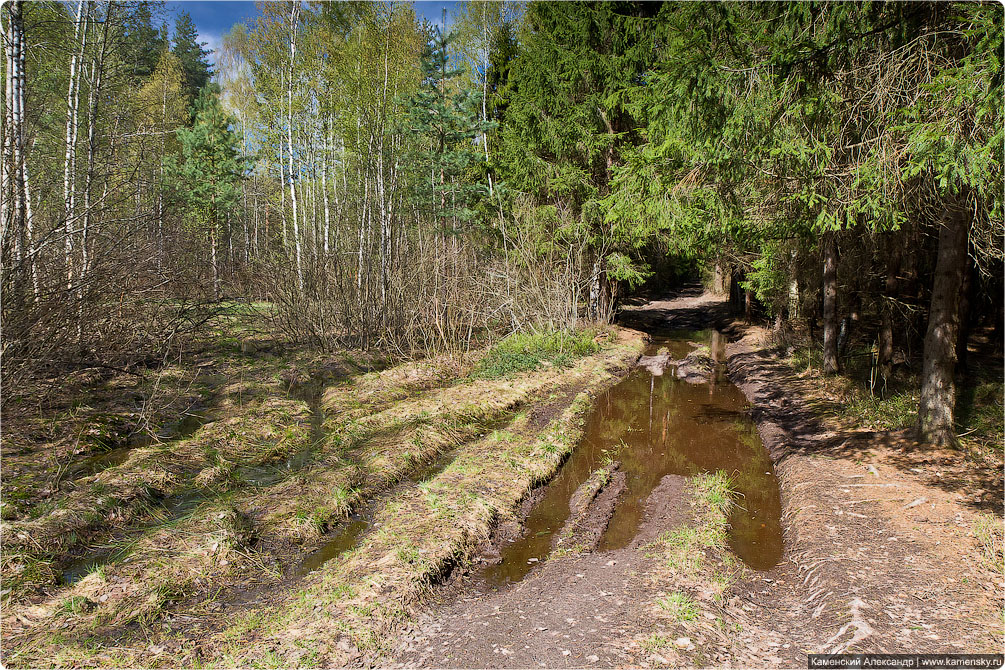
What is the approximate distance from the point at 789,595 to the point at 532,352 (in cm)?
961

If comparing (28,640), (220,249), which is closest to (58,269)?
(28,640)

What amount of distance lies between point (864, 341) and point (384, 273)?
11.8 metres

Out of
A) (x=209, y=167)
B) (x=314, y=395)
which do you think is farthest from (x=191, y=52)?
(x=314, y=395)

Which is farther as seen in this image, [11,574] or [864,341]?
[864,341]

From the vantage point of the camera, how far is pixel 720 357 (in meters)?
15.5

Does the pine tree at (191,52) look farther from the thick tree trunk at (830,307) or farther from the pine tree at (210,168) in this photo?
the thick tree trunk at (830,307)

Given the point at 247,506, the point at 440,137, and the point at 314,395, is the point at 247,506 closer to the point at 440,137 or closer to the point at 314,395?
the point at 314,395

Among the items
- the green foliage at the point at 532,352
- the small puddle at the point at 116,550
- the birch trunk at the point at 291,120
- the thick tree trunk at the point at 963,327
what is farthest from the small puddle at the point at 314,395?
the thick tree trunk at the point at 963,327

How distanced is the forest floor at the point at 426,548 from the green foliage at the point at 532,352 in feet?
10.9

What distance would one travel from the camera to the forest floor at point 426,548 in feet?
13.0

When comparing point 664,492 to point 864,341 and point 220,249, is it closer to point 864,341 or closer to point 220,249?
point 864,341

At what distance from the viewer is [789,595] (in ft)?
15.1

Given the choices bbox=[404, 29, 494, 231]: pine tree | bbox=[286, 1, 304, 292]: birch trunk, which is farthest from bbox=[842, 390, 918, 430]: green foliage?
bbox=[286, 1, 304, 292]: birch trunk

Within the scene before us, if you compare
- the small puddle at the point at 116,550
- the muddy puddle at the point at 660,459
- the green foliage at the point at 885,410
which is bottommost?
the muddy puddle at the point at 660,459
